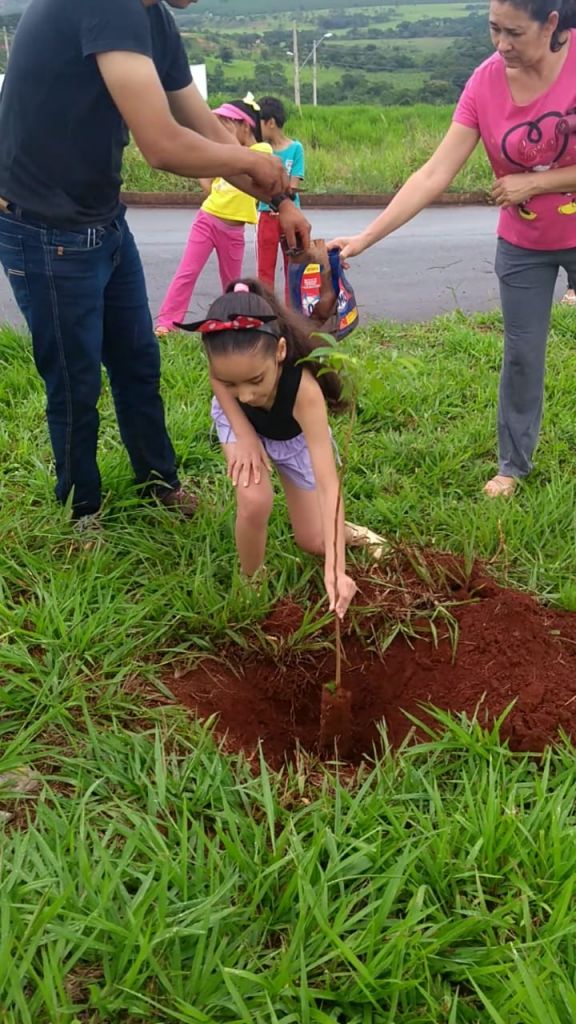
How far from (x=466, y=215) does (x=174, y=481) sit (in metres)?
7.52

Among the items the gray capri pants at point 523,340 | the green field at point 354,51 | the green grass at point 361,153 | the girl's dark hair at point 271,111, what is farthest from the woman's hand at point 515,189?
the green field at point 354,51

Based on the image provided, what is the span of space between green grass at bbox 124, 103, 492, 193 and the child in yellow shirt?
15.7 feet

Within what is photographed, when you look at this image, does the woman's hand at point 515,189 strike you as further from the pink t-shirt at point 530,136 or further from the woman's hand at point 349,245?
the woman's hand at point 349,245

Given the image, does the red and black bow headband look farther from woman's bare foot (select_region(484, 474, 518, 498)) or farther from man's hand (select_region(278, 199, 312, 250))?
woman's bare foot (select_region(484, 474, 518, 498))

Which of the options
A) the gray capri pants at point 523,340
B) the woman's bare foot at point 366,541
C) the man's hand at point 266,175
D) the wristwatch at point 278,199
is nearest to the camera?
the man's hand at point 266,175

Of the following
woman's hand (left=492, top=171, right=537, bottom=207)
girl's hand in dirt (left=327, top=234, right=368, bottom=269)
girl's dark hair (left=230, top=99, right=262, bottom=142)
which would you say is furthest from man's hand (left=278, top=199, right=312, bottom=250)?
girl's dark hair (left=230, top=99, right=262, bottom=142)

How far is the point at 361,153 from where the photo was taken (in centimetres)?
1125

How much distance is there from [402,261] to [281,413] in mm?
5607

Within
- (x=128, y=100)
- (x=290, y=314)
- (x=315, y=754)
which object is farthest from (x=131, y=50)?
(x=315, y=754)

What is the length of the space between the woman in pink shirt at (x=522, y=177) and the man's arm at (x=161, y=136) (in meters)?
0.61

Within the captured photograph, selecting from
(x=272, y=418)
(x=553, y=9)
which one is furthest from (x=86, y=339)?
(x=553, y=9)

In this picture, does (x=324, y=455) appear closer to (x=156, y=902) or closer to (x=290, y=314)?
(x=290, y=314)

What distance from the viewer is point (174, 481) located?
3279 mm

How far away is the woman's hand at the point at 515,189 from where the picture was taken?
9.32 feet
